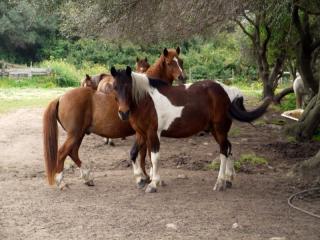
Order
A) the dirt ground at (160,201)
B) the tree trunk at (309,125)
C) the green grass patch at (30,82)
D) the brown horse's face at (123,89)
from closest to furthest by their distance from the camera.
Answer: the dirt ground at (160,201)
the brown horse's face at (123,89)
the tree trunk at (309,125)
the green grass patch at (30,82)

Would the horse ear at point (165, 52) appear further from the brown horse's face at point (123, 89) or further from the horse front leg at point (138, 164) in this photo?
the brown horse's face at point (123, 89)

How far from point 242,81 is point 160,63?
3297 cm

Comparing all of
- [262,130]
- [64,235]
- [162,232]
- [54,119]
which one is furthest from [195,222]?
[262,130]

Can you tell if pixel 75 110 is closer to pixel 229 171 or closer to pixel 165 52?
pixel 229 171

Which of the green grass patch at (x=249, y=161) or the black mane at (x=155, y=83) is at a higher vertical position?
the black mane at (x=155, y=83)

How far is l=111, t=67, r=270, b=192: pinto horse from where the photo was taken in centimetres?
743

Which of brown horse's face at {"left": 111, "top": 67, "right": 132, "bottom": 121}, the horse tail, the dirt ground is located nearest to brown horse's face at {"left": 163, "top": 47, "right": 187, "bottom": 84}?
the dirt ground

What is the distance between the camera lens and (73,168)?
9523 millimetres

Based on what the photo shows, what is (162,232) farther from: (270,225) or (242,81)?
(242,81)

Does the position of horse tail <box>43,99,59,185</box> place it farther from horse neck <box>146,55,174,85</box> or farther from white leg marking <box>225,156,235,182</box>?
horse neck <box>146,55,174,85</box>

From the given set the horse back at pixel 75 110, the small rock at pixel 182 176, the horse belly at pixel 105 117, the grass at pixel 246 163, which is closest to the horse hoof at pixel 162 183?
the small rock at pixel 182 176

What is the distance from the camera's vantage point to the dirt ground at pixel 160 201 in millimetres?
5684

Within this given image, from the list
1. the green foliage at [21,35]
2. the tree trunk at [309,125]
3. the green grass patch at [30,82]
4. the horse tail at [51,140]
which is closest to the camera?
the horse tail at [51,140]

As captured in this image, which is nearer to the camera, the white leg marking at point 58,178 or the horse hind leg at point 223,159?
the horse hind leg at point 223,159
